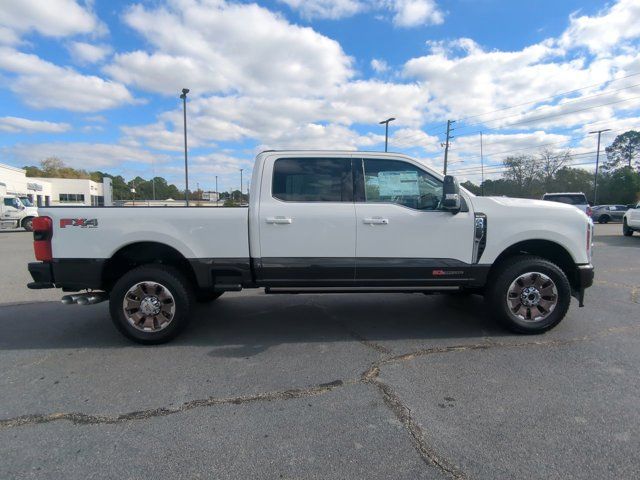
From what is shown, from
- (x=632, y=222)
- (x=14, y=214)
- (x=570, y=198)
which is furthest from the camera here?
(x=14, y=214)

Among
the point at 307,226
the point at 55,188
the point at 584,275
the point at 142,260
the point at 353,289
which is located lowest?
the point at 353,289

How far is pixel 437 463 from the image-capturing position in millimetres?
2430

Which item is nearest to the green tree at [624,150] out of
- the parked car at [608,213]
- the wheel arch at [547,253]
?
the parked car at [608,213]

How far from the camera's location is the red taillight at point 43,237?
4270 mm

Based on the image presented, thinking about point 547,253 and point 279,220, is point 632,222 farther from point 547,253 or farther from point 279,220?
point 279,220

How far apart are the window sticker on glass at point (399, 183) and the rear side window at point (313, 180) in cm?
37

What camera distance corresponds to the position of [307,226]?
4.42m

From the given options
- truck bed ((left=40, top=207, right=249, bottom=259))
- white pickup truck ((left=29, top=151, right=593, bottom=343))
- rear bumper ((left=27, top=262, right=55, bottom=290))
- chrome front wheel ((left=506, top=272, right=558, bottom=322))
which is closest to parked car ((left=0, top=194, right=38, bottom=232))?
rear bumper ((left=27, top=262, right=55, bottom=290))

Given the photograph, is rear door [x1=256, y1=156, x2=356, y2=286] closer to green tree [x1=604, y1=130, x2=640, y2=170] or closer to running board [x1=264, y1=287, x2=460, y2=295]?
running board [x1=264, y1=287, x2=460, y2=295]

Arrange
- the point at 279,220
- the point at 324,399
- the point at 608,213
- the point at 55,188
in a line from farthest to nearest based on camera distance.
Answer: the point at 55,188 → the point at 608,213 → the point at 279,220 → the point at 324,399

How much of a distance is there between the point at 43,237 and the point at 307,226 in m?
2.77

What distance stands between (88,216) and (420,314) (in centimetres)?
422

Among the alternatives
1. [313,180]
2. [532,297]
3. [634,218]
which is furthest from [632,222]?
[313,180]

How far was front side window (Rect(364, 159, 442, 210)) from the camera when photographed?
15.0ft
